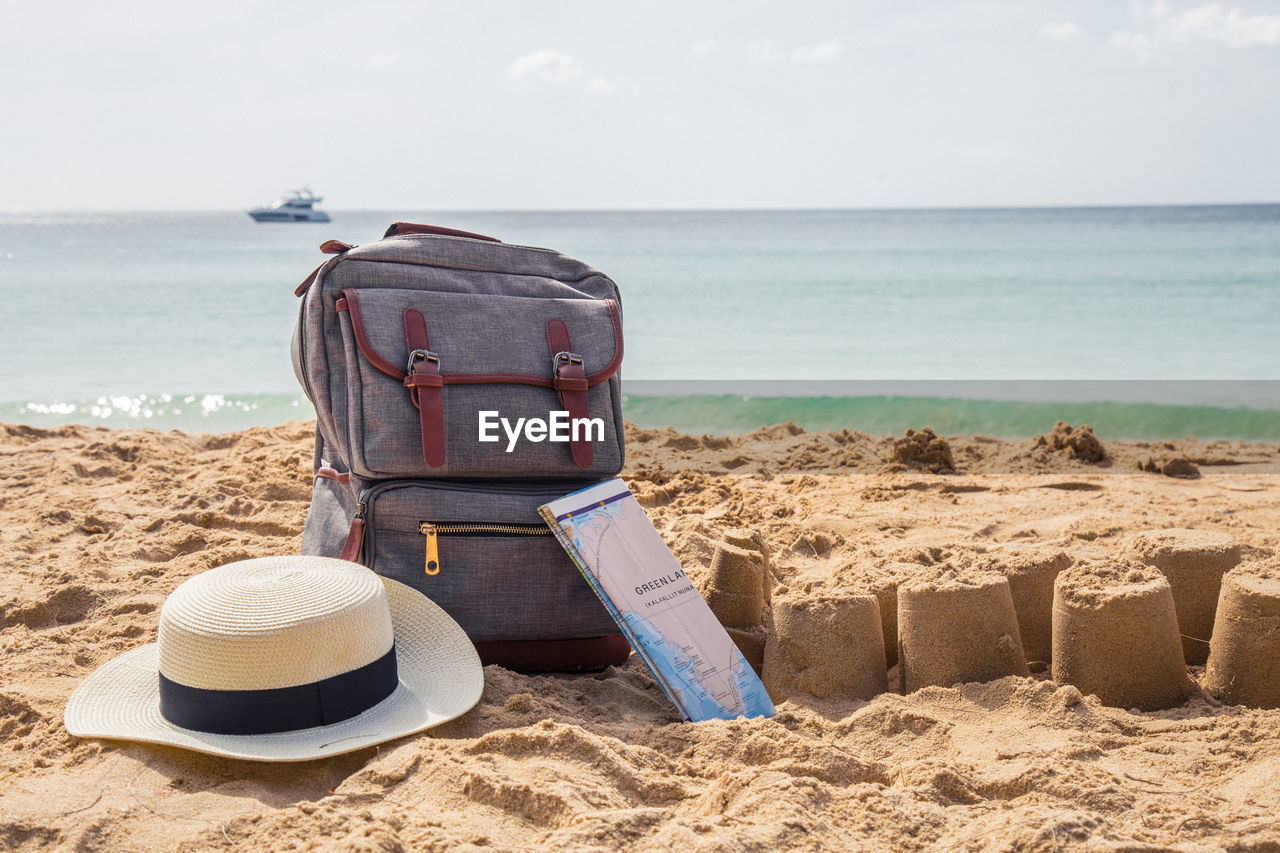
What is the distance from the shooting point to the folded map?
222cm

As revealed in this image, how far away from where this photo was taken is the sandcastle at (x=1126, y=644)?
216 cm

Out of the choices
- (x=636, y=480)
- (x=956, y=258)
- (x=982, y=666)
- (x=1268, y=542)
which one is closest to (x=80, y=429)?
(x=636, y=480)

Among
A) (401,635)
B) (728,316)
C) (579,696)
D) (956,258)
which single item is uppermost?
(956,258)

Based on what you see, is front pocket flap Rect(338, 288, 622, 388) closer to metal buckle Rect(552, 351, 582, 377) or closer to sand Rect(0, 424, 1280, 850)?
metal buckle Rect(552, 351, 582, 377)

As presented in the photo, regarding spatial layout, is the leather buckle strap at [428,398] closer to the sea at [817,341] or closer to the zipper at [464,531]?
the zipper at [464,531]

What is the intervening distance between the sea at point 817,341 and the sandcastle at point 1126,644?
7.75ft

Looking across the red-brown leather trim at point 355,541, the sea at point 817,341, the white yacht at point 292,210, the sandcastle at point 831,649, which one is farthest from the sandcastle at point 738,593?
the white yacht at point 292,210

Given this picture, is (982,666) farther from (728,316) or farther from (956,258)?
(956,258)

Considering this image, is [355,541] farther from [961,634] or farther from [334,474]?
[961,634]

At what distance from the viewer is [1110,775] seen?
1771 millimetres

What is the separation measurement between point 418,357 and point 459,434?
0.73ft

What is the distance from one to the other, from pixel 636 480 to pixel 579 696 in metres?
2.01

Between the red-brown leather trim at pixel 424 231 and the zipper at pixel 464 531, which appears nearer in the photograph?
the zipper at pixel 464 531

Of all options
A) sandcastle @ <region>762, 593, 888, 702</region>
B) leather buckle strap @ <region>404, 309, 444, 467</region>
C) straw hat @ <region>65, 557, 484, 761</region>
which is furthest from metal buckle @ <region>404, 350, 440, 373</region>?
sandcastle @ <region>762, 593, 888, 702</region>
